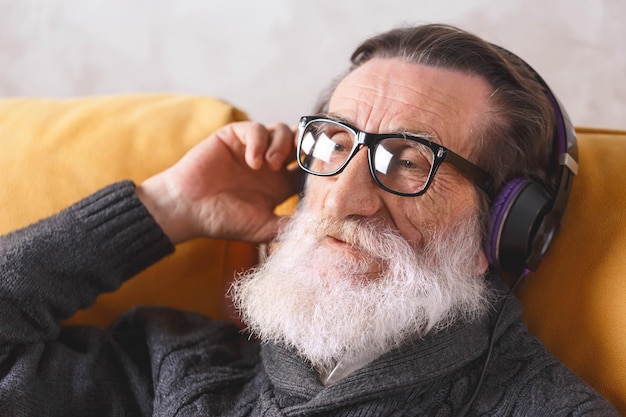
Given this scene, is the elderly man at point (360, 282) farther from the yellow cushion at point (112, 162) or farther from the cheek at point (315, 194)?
the yellow cushion at point (112, 162)

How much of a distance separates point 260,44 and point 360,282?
1051mm

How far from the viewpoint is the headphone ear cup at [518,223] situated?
118cm

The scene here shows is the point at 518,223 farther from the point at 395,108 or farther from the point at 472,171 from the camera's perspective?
the point at 395,108

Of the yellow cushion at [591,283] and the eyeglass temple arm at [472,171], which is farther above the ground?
the eyeglass temple arm at [472,171]

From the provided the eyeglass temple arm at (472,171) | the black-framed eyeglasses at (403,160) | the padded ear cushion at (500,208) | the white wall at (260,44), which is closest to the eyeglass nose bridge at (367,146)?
the black-framed eyeglasses at (403,160)

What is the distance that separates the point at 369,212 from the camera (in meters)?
1.16

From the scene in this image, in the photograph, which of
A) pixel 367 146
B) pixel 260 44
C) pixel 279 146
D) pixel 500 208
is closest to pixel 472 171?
pixel 500 208

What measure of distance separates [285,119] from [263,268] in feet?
2.70

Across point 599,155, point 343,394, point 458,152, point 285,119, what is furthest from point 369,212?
point 285,119

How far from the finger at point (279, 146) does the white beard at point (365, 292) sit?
0.24 m

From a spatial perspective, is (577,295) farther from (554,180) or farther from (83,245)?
(83,245)

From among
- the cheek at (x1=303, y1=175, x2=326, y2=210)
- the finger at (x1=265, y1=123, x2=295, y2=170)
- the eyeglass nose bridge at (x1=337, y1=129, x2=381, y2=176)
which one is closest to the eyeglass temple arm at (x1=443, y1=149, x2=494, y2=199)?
the eyeglass nose bridge at (x1=337, y1=129, x2=381, y2=176)

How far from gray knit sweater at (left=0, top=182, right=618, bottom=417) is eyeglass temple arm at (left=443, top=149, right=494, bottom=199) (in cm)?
22

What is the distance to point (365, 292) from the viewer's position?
3.76 feet
